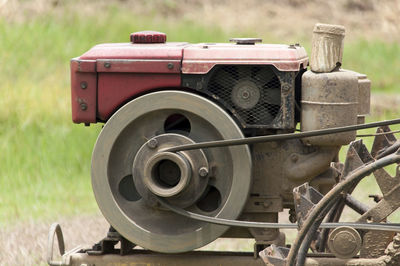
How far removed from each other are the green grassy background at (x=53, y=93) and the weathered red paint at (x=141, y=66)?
2.93 meters

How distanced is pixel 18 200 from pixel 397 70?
22.8 ft

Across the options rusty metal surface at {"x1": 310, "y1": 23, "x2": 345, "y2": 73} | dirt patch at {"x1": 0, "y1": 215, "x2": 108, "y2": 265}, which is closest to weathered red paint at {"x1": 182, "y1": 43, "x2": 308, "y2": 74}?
rusty metal surface at {"x1": 310, "y1": 23, "x2": 345, "y2": 73}

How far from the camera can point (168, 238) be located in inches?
193

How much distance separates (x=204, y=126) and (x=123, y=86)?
1.74ft

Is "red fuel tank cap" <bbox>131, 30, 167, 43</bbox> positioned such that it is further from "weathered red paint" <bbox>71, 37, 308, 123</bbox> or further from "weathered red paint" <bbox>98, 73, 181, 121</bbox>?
"weathered red paint" <bbox>98, 73, 181, 121</bbox>

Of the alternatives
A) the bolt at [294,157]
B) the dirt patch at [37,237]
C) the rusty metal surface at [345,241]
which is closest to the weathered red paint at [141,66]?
the bolt at [294,157]

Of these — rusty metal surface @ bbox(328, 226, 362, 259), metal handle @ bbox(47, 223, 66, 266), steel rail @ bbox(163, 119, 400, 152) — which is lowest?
metal handle @ bbox(47, 223, 66, 266)

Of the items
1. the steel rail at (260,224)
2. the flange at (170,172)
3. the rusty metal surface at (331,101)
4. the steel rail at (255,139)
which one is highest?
the rusty metal surface at (331,101)

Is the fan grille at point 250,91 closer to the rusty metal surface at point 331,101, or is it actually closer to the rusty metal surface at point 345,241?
the rusty metal surface at point 331,101

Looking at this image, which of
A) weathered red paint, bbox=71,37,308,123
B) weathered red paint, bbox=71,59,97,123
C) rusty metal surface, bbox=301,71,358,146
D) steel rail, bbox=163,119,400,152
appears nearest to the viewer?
steel rail, bbox=163,119,400,152

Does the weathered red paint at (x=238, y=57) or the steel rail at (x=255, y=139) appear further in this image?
the weathered red paint at (x=238, y=57)

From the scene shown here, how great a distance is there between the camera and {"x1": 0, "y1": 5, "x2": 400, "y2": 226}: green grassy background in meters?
8.49

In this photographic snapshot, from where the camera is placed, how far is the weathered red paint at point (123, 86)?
16.3 ft

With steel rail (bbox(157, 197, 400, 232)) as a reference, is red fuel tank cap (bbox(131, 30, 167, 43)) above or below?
above
